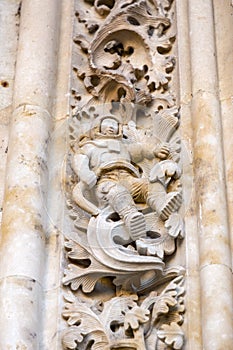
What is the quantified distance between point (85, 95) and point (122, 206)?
2.14 feet

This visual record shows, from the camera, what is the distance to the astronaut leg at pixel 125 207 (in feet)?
12.9

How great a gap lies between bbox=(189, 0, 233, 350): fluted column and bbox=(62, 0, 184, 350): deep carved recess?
111mm

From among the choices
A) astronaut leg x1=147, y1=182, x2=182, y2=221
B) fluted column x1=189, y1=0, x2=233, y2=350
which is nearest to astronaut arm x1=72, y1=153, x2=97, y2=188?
astronaut leg x1=147, y1=182, x2=182, y2=221

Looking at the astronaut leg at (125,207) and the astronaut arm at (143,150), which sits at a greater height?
the astronaut arm at (143,150)

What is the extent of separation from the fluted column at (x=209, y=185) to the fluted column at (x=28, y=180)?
0.61m

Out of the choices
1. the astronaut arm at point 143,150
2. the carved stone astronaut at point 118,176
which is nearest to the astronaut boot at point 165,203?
the carved stone astronaut at point 118,176

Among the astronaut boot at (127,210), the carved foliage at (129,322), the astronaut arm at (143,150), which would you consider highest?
the astronaut arm at (143,150)

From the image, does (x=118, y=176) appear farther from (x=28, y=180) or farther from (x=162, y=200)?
(x=28, y=180)

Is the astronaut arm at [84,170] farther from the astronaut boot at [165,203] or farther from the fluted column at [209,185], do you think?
the fluted column at [209,185]

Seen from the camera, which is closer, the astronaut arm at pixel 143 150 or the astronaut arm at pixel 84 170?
the astronaut arm at pixel 84 170

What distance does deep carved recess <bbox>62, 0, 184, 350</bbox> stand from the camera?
12.4 feet

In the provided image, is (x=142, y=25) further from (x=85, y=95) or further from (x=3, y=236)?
(x=3, y=236)

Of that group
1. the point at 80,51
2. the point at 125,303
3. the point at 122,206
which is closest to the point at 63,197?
the point at 122,206

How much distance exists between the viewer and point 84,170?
4125 mm
